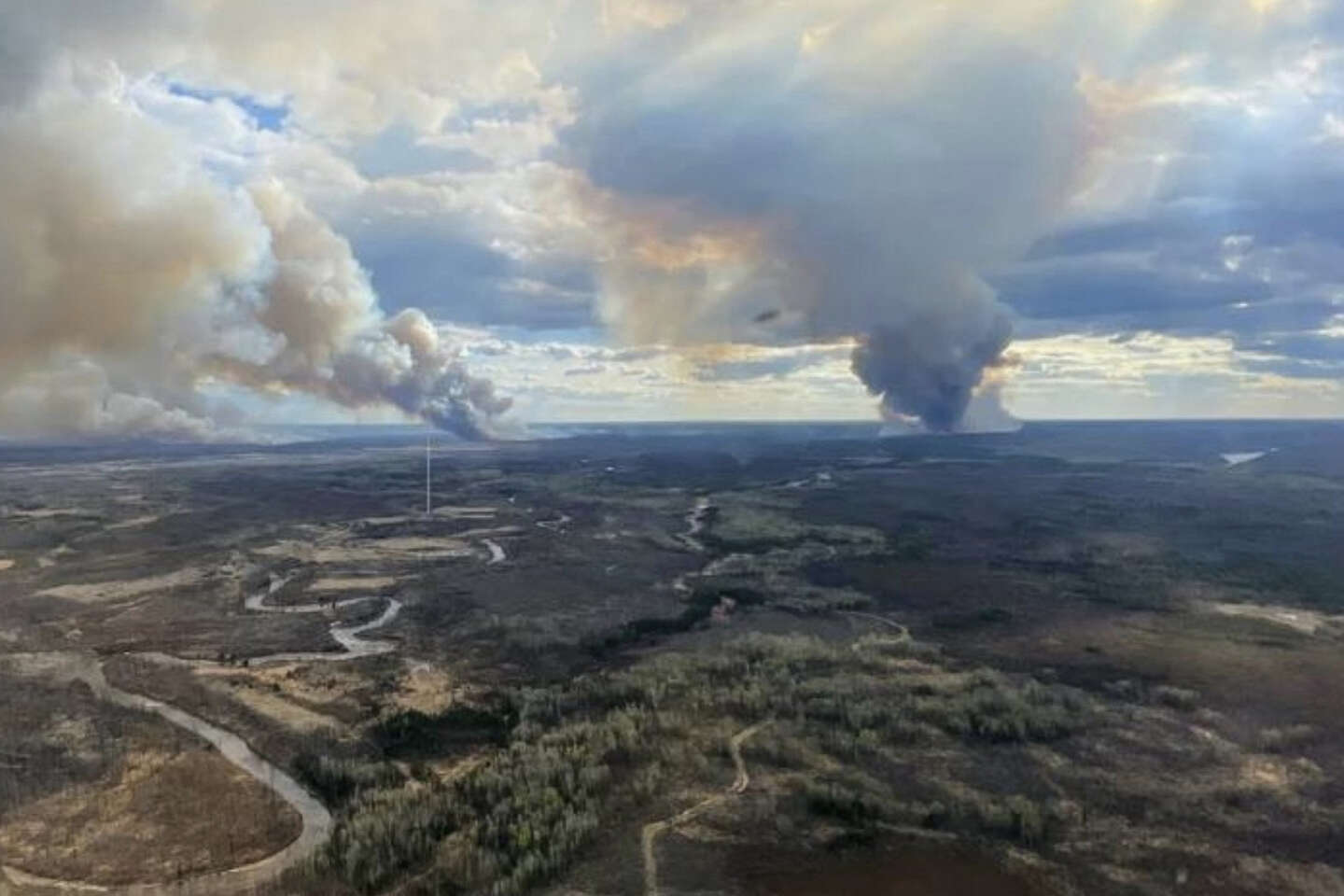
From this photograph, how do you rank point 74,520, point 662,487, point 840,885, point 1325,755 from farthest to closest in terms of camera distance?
point 662,487 < point 74,520 < point 1325,755 < point 840,885

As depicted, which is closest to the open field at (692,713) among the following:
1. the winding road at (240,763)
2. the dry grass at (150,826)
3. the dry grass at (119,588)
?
the dry grass at (150,826)

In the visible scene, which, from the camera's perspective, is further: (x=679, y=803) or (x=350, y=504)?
(x=350, y=504)

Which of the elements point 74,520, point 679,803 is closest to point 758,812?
point 679,803

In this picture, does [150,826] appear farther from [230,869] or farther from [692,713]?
[692,713]

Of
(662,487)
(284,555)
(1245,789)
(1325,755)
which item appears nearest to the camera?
(1245,789)

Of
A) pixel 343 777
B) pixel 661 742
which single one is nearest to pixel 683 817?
pixel 661 742

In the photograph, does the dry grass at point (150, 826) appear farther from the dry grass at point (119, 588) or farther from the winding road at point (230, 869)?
the dry grass at point (119, 588)

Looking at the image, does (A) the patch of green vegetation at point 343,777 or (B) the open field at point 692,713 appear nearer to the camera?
(B) the open field at point 692,713

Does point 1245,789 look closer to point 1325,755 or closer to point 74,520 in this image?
point 1325,755
